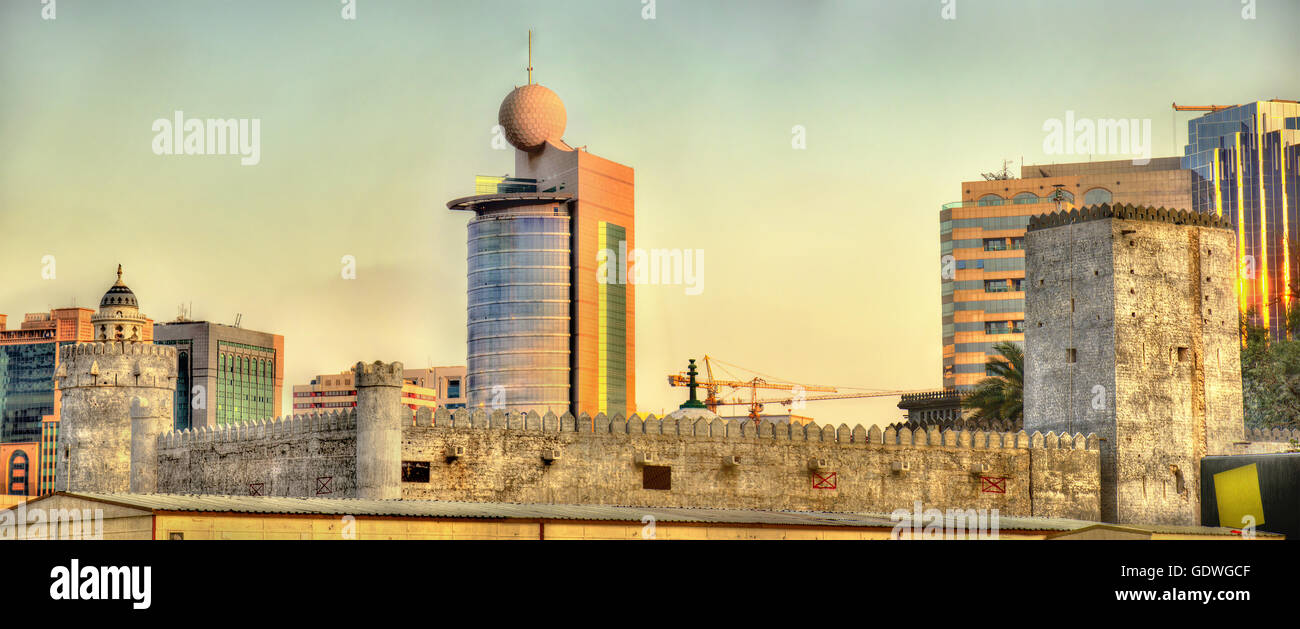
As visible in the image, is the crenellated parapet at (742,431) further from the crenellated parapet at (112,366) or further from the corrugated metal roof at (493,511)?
the crenellated parapet at (112,366)

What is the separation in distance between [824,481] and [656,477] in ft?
20.4

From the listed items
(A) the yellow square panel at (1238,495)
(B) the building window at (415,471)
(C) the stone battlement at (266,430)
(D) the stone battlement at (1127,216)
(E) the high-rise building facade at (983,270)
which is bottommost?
(A) the yellow square panel at (1238,495)

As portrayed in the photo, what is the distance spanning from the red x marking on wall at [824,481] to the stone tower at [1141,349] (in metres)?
10.6

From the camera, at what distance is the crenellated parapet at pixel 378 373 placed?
4453cm

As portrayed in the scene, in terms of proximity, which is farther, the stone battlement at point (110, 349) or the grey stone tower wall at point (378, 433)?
the stone battlement at point (110, 349)

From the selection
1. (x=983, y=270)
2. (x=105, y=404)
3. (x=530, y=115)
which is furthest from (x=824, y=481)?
(x=530, y=115)

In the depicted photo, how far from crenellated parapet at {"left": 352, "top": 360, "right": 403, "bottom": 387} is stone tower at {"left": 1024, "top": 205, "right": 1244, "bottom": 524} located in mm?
25220

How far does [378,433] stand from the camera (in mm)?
44562

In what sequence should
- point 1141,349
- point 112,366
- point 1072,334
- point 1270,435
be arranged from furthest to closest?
point 1270,435 < point 112,366 < point 1072,334 < point 1141,349

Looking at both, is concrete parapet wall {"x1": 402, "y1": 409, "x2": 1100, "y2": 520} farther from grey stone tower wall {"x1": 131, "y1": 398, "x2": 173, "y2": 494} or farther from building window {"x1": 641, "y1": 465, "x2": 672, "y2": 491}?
grey stone tower wall {"x1": 131, "y1": 398, "x2": 173, "y2": 494}

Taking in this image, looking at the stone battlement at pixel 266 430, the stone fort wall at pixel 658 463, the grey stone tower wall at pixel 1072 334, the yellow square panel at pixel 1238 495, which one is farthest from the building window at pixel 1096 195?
the stone battlement at pixel 266 430

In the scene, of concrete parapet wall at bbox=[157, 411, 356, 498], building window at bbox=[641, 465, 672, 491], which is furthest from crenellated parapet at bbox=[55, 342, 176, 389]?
building window at bbox=[641, 465, 672, 491]

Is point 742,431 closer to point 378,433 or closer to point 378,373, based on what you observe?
point 378,433
